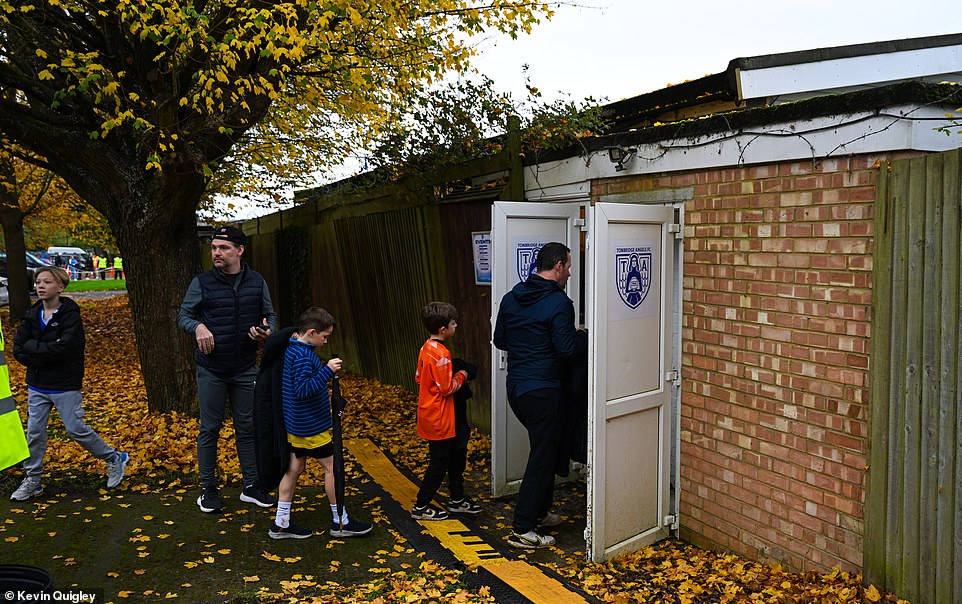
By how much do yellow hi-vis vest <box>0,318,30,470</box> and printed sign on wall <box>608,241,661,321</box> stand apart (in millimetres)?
3236

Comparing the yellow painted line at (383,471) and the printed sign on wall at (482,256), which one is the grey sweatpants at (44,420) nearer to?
the yellow painted line at (383,471)

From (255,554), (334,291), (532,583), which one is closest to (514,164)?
(532,583)

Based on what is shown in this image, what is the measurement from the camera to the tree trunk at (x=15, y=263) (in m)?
17.1

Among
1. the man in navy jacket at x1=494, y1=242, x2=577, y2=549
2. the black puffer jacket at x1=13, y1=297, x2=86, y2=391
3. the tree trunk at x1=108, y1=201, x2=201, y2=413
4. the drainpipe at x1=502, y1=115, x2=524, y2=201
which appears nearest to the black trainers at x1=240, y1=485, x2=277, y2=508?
the black puffer jacket at x1=13, y1=297, x2=86, y2=391

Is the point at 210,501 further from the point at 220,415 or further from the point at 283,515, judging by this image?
the point at 283,515

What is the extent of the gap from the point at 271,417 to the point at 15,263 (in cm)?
1555

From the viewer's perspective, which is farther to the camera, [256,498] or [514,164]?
[514,164]

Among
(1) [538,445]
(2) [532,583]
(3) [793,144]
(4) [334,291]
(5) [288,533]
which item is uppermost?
(3) [793,144]

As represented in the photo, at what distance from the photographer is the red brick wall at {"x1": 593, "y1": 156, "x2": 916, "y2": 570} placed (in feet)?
13.0

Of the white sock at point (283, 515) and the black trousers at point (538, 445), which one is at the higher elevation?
the black trousers at point (538, 445)

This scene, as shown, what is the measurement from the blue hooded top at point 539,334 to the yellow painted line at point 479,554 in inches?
41.7

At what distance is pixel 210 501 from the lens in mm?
5578

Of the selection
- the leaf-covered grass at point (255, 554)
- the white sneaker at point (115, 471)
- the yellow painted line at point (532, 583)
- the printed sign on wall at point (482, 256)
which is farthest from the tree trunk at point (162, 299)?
the yellow painted line at point (532, 583)

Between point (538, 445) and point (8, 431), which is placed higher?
point (8, 431)
